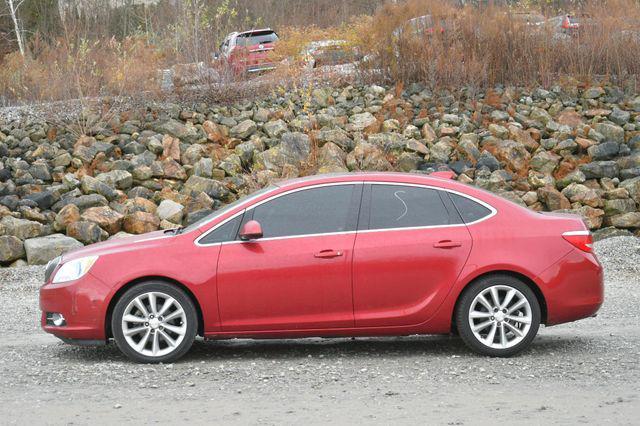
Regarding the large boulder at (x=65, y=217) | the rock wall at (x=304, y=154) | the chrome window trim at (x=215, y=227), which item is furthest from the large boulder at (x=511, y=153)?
the chrome window trim at (x=215, y=227)

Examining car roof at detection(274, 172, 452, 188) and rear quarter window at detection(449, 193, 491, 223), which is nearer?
rear quarter window at detection(449, 193, 491, 223)

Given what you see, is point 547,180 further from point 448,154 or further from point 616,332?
point 616,332

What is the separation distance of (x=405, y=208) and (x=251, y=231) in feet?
4.29

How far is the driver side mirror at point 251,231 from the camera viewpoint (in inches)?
316

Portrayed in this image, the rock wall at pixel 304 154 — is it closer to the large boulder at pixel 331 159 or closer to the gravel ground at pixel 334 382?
the large boulder at pixel 331 159

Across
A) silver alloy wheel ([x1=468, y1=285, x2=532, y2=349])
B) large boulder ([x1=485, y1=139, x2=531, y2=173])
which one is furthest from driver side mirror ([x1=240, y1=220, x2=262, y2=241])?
large boulder ([x1=485, y1=139, x2=531, y2=173])

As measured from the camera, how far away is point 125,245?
8258 millimetres

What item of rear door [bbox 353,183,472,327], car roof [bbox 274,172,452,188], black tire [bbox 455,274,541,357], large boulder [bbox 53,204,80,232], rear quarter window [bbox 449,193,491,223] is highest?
car roof [bbox 274,172,452,188]

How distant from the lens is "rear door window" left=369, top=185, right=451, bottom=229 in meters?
8.27

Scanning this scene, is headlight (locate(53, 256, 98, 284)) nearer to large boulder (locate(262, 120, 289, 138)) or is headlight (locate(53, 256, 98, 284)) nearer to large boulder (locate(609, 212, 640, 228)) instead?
large boulder (locate(609, 212, 640, 228))

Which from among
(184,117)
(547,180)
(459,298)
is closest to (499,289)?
(459,298)

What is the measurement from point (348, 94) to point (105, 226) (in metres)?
8.19

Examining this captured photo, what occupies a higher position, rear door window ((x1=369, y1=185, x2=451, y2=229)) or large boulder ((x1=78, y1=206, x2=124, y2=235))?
rear door window ((x1=369, y1=185, x2=451, y2=229))

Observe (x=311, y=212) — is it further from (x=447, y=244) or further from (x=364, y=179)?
(x=447, y=244)
